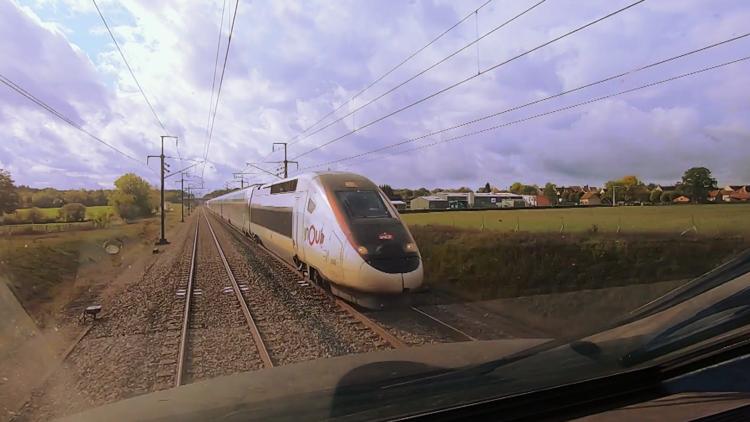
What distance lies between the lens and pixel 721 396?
6.63 feet

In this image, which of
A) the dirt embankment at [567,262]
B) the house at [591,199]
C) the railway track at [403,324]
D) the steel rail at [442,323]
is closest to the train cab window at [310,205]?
the railway track at [403,324]

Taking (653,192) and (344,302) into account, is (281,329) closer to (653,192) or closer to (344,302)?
(344,302)

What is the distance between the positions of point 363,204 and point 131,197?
36.6 metres

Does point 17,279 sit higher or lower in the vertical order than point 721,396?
lower

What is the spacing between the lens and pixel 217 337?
7812 millimetres

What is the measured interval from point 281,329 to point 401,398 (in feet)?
20.6

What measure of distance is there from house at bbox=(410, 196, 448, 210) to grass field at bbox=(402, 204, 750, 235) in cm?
129

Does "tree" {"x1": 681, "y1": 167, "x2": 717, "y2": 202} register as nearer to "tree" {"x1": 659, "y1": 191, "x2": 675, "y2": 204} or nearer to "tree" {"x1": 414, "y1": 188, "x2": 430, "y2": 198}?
"tree" {"x1": 659, "y1": 191, "x2": 675, "y2": 204}

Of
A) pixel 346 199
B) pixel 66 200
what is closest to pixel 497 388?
pixel 346 199

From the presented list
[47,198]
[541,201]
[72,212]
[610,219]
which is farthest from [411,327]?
[72,212]

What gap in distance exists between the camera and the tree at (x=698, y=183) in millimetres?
16375

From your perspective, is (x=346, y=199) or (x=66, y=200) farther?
(x=66, y=200)

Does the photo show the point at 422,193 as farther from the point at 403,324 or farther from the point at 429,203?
the point at 403,324

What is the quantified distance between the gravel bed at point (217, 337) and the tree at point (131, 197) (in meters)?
30.0
